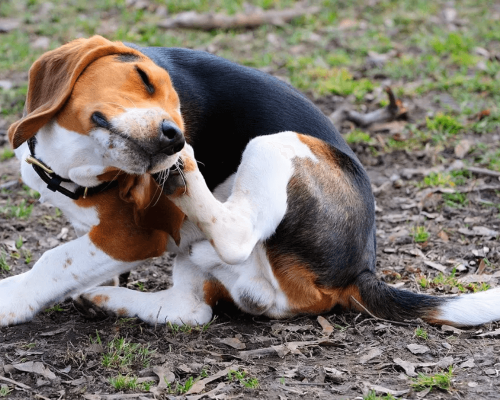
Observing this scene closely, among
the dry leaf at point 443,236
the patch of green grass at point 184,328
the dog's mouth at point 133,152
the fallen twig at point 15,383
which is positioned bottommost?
the dry leaf at point 443,236

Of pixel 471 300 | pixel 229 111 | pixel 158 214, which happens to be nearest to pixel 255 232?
pixel 158 214

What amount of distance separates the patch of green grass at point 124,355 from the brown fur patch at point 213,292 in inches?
21.9

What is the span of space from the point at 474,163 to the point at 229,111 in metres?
3.01

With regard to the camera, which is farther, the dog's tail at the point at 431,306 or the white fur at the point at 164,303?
the white fur at the point at 164,303

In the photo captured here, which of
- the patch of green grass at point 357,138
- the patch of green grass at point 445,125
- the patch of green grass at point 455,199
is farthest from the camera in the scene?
the patch of green grass at point 445,125

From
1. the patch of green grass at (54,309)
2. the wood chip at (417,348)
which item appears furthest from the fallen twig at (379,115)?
the patch of green grass at (54,309)

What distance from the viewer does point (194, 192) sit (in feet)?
11.8

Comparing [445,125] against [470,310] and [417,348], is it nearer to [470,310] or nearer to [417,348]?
[470,310]

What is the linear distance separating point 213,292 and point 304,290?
1.77ft

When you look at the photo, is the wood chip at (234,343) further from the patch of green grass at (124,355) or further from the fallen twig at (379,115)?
the fallen twig at (379,115)

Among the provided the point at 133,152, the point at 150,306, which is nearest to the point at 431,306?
the point at 150,306

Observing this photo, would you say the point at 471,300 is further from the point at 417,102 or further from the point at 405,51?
the point at 405,51

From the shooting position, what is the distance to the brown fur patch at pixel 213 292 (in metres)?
4.07

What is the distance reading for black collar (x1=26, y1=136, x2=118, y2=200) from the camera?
3.65m
